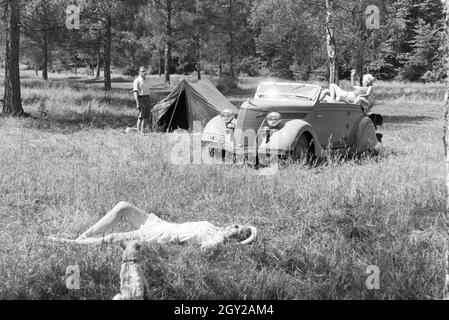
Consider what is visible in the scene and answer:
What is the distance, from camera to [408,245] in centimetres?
407

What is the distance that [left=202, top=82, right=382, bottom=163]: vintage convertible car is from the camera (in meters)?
7.30

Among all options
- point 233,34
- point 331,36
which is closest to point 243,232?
point 331,36

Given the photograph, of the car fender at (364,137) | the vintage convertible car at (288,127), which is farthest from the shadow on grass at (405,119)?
the vintage convertible car at (288,127)

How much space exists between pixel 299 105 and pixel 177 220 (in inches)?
151

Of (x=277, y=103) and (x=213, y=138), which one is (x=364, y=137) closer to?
(x=277, y=103)

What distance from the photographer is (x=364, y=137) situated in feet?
29.3

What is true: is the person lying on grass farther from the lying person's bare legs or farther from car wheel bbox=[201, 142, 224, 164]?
car wheel bbox=[201, 142, 224, 164]

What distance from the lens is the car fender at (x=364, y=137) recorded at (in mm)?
8875

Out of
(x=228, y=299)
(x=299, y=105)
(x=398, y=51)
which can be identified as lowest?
(x=228, y=299)

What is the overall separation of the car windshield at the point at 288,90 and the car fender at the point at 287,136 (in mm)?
1037

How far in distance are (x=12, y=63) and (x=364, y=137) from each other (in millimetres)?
9228

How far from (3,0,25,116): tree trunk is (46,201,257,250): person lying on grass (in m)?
9.73
